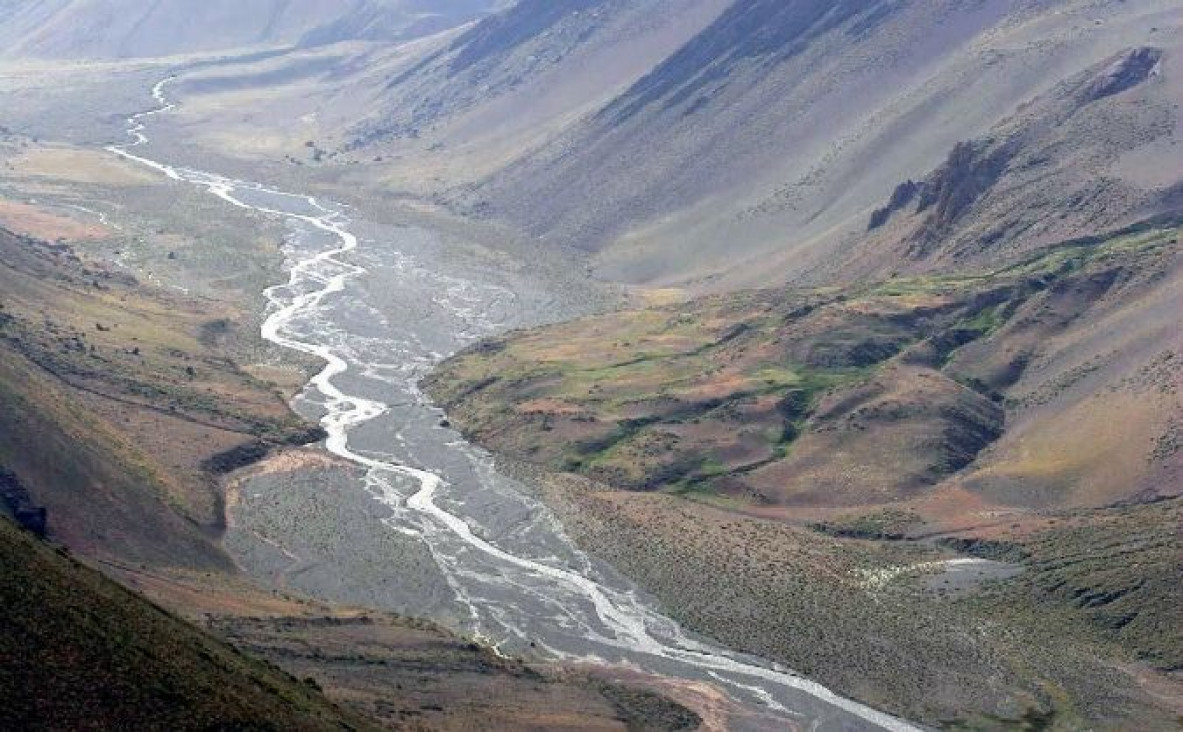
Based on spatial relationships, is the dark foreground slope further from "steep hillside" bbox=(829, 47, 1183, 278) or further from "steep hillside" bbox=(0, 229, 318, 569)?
"steep hillside" bbox=(829, 47, 1183, 278)

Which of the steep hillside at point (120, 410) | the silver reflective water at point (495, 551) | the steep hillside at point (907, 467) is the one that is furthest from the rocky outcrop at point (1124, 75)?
the steep hillside at point (120, 410)

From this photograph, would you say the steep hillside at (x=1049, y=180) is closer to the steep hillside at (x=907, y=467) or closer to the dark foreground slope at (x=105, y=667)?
the steep hillside at (x=907, y=467)

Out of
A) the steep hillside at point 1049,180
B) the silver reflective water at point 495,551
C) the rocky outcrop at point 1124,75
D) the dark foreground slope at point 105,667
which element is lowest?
the silver reflective water at point 495,551

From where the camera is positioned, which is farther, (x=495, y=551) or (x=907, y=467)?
(x=907, y=467)

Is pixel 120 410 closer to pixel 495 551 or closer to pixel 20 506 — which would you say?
pixel 495 551

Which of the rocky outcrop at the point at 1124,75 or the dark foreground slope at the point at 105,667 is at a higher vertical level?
the rocky outcrop at the point at 1124,75

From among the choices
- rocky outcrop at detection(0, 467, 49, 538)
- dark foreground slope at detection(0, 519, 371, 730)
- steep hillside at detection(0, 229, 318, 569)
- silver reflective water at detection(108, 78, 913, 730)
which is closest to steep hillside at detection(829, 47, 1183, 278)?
silver reflective water at detection(108, 78, 913, 730)

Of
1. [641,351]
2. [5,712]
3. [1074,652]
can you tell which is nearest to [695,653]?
[1074,652]

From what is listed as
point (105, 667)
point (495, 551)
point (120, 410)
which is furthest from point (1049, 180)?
point (105, 667)
